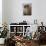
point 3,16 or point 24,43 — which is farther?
point 3,16

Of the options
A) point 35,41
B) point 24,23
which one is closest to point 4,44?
point 35,41

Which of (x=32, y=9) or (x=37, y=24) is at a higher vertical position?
(x=32, y=9)

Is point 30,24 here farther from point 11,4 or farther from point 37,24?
point 11,4

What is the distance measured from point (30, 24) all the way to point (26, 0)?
41.7 inches

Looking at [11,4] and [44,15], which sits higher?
[11,4]

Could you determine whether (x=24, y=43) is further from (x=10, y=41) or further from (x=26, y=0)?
(x=26, y=0)

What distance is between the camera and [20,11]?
5867 millimetres

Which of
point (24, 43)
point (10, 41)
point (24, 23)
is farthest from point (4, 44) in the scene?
point (24, 23)

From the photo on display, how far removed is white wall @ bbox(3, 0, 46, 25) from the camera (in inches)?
229

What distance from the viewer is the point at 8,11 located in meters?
5.84

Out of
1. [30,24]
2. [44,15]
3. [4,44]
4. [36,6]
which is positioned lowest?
[4,44]

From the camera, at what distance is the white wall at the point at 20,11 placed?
581 centimetres

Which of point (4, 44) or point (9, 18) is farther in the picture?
point (9, 18)

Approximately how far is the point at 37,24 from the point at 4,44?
8.65 feet
